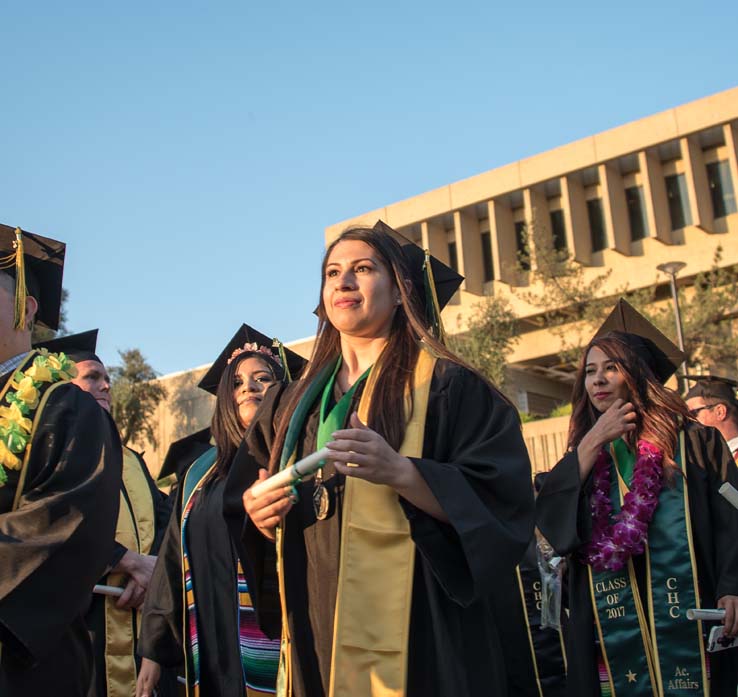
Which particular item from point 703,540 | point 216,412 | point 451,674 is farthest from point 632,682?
point 216,412

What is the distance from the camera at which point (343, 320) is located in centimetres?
319

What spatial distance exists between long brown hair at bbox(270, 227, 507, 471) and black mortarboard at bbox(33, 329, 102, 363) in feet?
9.95

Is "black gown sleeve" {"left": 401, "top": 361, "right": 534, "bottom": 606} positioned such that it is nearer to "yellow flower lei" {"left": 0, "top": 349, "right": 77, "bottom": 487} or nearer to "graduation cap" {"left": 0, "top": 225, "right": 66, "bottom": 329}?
"yellow flower lei" {"left": 0, "top": 349, "right": 77, "bottom": 487}

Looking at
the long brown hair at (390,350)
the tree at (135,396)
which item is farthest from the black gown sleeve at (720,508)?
the tree at (135,396)

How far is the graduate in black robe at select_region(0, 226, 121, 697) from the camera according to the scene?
9.46 feet

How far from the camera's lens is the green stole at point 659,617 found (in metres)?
4.41

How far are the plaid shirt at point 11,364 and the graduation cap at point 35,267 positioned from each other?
23 cm

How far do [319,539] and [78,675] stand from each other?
1.03m

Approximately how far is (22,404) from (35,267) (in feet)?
3.37

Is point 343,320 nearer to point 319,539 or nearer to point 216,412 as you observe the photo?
point 319,539

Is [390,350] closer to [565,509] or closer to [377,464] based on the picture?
[377,464]

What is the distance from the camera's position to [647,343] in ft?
17.3

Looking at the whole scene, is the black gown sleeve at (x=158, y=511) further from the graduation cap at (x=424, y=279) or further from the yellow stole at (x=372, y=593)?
the yellow stole at (x=372, y=593)

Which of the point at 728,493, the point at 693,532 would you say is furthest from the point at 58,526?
the point at 693,532
